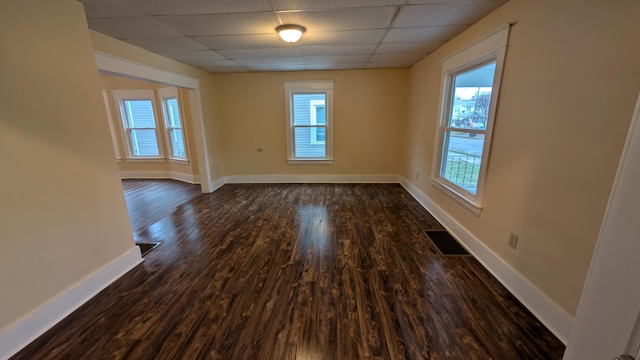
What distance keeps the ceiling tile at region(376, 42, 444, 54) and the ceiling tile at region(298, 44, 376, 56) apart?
0.16 m

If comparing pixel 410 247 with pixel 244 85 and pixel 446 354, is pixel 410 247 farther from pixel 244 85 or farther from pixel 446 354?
pixel 244 85

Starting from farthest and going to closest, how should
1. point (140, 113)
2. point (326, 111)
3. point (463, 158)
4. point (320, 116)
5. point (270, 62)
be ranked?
1. point (140, 113)
2. point (320, 116)
3. point (326, 111)
4. point (270, 62)
5. point (463, 158)

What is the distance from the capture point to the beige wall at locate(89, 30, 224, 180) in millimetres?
2703

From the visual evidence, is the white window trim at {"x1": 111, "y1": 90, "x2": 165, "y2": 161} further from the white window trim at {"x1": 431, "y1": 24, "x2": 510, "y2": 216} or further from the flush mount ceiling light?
the white window trim at {"x1": 431, "y1": 24, "x2": 510, "y2": 216}

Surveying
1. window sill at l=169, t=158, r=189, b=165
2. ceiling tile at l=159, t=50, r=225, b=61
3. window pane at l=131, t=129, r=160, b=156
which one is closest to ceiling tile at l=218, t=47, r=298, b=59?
ceiling tile at l=159, t=50, r=225, b=61

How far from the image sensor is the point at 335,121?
539 centimetres

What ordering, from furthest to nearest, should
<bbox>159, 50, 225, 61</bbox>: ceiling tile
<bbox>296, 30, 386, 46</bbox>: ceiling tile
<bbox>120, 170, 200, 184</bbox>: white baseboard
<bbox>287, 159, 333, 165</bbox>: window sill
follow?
1. <bbox>120, 170, 200, 184</bbox>: white baseboard
2. <bbox>287, 159, 333, 165</bbox>: window sill
3. <bbox>159, 50, 225, 61</bbox>: ceiling tile
4. <bbox>296, 30, 386, 46</bbox>: ceiling tile

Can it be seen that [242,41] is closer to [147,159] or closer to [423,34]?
[423,34]

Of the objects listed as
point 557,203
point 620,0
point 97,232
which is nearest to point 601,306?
point 557,203

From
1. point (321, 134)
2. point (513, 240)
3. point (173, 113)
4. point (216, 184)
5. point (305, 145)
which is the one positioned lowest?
point (216, 184)

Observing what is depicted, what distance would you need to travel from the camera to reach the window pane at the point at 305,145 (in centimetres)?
554

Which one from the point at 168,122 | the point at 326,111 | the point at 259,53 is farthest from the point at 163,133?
the point at 326,111

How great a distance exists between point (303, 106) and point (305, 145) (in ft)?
2.75

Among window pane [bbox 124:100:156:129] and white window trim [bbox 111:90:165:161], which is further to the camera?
window pane [bbox 124:100:156:129]
